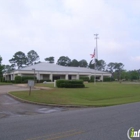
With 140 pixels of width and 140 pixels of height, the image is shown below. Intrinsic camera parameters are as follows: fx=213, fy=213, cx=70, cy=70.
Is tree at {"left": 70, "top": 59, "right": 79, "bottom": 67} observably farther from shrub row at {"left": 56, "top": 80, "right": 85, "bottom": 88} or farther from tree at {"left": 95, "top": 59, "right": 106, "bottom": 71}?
shrub row at {"left": 56, "top": 80, "right": 85, "bottom": 88}

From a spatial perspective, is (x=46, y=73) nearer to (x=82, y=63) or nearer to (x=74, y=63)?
(x=74, y=63)

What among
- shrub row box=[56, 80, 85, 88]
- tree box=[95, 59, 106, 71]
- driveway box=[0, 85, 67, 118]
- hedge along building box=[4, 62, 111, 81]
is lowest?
driveway box=[0, 85, 67, 118]

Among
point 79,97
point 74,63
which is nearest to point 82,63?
point 74,63

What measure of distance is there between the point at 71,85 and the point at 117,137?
2592cm

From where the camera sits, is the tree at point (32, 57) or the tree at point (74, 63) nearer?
the tree at point (32, 57)

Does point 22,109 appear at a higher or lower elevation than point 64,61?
lower

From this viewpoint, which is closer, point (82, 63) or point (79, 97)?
point (79, 97)

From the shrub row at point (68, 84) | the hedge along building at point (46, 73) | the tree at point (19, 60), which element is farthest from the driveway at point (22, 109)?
the tree at point (19, 60)

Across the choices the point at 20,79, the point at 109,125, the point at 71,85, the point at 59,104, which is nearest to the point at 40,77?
the point at 20,79

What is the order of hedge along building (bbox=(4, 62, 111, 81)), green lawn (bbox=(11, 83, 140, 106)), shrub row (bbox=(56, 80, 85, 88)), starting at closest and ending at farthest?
green lawn (bbox=(11, 83, 140, 106)) → shrub row (bbox=(56, 80, 85, 88)) → hedge along building (bbox=(4, 62, 111, 81))

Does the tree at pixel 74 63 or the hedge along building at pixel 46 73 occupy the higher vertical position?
the tree at pixel 74 63

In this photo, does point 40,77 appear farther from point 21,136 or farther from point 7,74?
point 21,136

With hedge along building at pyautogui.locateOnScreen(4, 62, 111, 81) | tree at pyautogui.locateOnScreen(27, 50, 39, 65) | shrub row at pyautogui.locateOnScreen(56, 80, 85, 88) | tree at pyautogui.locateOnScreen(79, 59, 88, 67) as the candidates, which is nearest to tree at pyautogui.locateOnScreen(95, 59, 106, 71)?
tree at pyautogui.locateOnScreen(79, 59, 88, 67)

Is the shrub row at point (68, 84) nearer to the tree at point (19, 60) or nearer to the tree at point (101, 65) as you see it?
the tree at point (19, 60)
